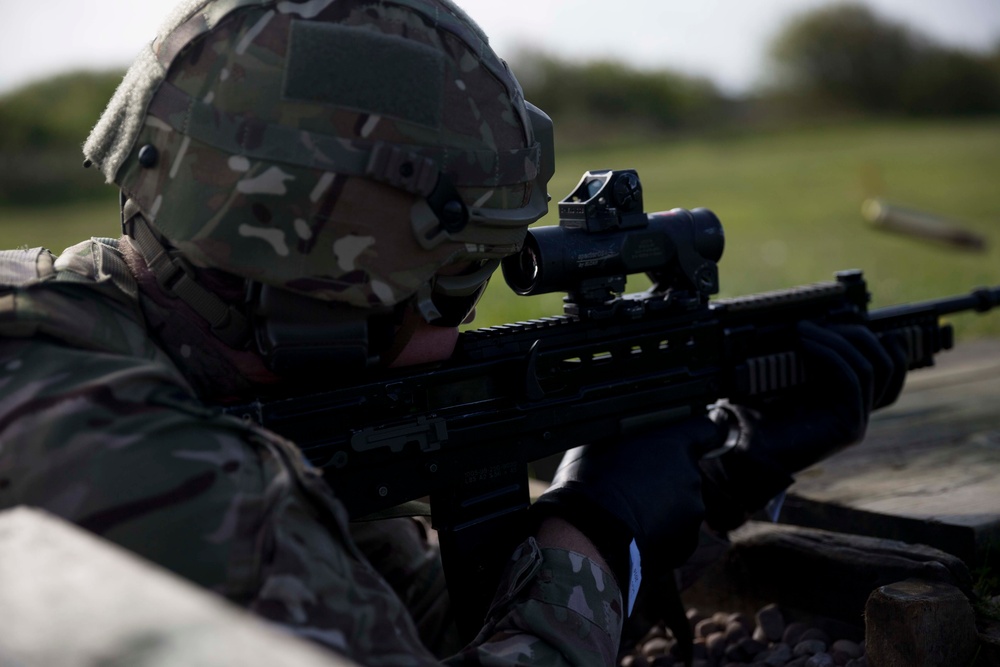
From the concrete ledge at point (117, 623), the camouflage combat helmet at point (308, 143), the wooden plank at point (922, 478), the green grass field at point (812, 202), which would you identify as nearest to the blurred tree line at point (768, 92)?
the green grass field at point (812, 202)

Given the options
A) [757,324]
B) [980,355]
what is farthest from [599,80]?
[757,324]

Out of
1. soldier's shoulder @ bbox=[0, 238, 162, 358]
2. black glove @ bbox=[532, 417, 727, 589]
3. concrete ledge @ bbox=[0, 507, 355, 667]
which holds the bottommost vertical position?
black glove @ bbox=[532, 417, 727, 589]

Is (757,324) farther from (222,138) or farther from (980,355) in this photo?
(980,355)

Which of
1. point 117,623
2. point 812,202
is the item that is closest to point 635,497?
point 117,623

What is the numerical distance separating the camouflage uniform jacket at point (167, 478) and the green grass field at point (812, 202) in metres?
5.98

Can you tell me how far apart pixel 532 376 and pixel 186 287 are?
39.1 inches

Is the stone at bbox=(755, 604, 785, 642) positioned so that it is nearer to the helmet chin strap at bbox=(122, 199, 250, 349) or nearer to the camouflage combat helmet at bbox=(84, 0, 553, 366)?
the camouflage combat helmet at bbox=(84, 0, 553, 366)

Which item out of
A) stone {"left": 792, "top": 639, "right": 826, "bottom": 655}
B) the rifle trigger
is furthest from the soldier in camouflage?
stone {"left": 792, "top": 639, "right": 826, "bottom": 655}

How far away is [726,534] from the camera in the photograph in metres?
3.26

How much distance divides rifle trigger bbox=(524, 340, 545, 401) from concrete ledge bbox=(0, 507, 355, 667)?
160 cm

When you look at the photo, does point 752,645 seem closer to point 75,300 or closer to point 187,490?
point 187,490

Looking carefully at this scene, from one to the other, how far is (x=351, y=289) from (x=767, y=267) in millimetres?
10210

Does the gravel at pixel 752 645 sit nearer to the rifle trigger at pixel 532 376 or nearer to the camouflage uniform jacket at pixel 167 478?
the rifle trigger at pixel 532 376

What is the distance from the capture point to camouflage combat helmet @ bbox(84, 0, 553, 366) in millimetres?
Result: 2057
